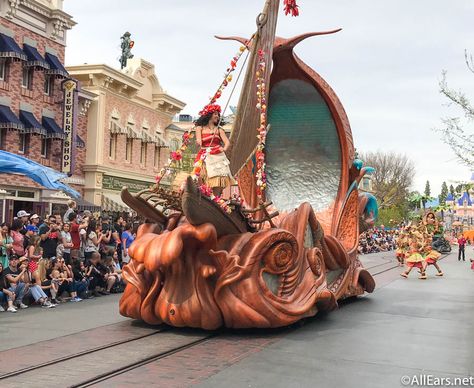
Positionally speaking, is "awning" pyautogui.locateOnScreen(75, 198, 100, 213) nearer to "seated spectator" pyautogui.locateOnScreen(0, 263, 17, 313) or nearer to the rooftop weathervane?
the rooftop weathervane

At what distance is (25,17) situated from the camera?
2139 centimetres

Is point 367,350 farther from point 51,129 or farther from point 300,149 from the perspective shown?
point 51,129

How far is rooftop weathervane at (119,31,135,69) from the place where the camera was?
101 feet

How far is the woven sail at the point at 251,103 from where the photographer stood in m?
7.73

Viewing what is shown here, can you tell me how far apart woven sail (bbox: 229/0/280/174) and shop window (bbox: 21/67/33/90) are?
15.7 meters

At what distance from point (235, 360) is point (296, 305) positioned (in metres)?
1.88

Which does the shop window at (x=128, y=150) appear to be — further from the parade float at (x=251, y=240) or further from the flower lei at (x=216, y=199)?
the flower lei at (x=216, y=199)

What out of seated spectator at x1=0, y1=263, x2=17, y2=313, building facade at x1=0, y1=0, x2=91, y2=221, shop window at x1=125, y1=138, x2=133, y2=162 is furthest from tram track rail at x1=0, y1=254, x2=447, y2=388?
shop window at x1=125, y1=138, x2=133, y2=162

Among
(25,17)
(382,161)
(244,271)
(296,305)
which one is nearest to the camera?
(244,271)

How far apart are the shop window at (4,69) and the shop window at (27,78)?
94 centimetres

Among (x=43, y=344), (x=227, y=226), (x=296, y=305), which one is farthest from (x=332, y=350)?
(x=43, y=344)

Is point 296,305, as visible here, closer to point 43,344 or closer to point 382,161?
point 43,344

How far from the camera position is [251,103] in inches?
314

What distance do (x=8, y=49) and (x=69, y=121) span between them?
4.18 m
